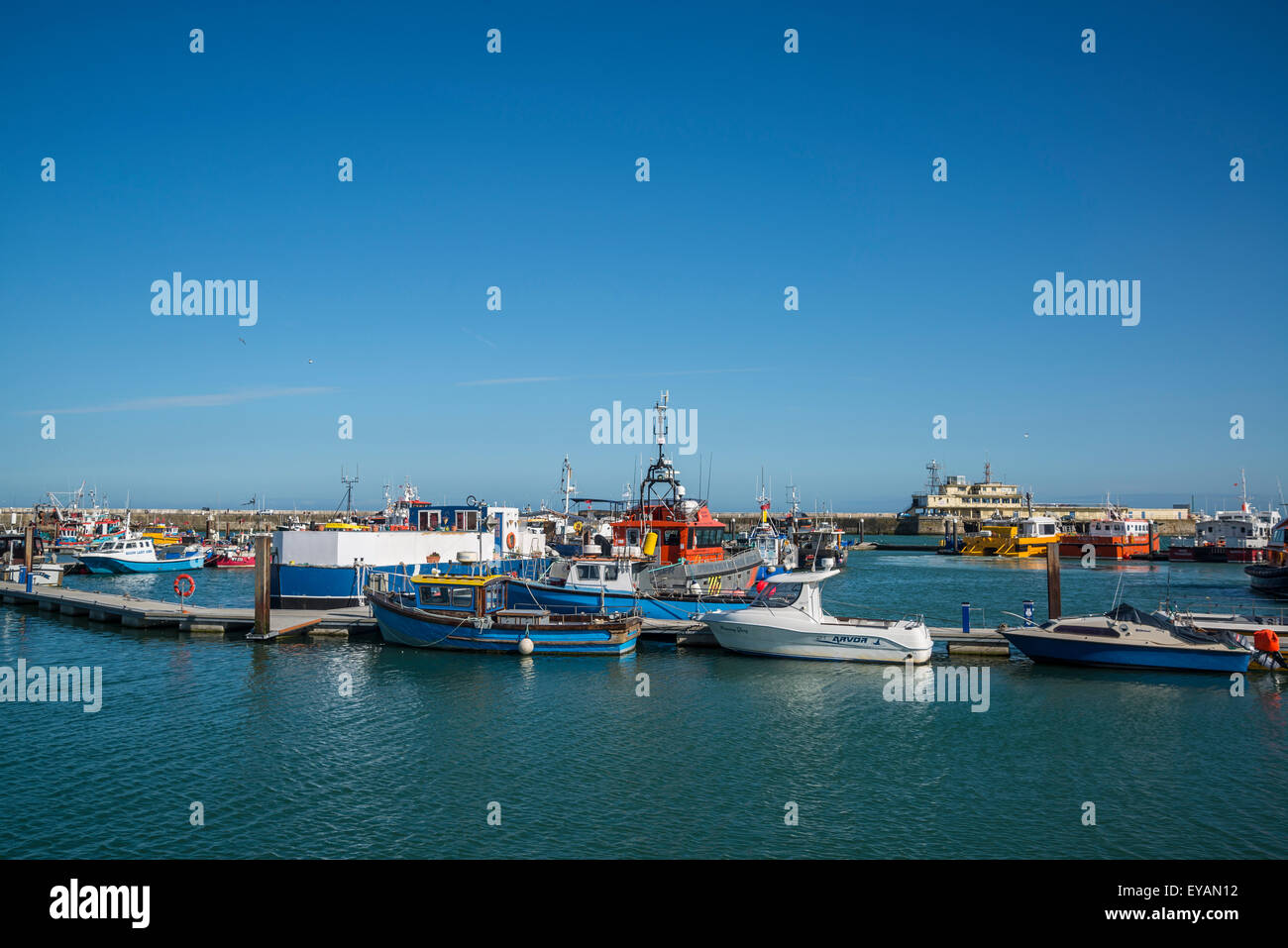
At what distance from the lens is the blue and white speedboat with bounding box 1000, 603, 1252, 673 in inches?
1019

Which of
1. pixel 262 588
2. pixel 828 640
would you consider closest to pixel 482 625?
pixel 262 588

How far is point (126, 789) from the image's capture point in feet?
54.8

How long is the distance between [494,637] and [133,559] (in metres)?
53.1

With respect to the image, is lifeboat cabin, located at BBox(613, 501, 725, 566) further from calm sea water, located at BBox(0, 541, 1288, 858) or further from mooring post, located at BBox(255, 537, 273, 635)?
mooring post, located at BBox(255, 537, 273, 635)

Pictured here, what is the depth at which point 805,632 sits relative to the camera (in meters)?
28.9

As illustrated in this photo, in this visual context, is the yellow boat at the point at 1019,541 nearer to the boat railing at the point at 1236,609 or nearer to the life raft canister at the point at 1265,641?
the boat railing at the point at 1236,609

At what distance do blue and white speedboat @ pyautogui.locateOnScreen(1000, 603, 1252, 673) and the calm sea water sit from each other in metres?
0.50
